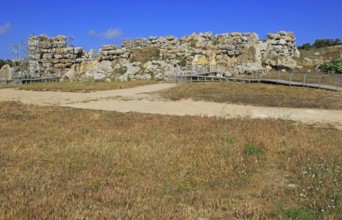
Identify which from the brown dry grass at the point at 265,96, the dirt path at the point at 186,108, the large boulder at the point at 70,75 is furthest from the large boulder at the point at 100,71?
the brown dry grass at the point at 265,96

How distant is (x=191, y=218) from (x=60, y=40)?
1790 inches

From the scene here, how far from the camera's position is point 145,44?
50.4 m

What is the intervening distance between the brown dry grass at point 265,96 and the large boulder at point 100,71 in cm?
1517

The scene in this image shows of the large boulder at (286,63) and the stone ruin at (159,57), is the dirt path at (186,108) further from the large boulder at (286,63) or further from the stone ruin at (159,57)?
the large boulder at (286,63)

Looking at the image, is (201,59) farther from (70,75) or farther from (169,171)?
(169,171)

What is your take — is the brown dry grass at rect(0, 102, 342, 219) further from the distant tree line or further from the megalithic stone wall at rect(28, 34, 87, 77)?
the distant tree line

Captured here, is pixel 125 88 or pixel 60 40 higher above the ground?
pixel 60 40

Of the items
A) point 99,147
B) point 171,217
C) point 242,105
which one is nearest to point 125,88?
point 242,105

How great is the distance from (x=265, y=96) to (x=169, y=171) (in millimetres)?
17914

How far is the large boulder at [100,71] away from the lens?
4166 cm

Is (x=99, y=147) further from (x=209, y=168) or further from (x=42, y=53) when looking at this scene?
(x=42, y=53)

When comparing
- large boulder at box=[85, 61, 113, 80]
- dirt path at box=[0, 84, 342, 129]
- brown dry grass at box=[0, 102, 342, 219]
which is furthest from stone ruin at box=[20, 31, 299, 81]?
brown dry grass at box=[0, 102, 342, 219]

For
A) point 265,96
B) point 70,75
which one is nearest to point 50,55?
point 70,75

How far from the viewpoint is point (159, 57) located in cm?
4475
